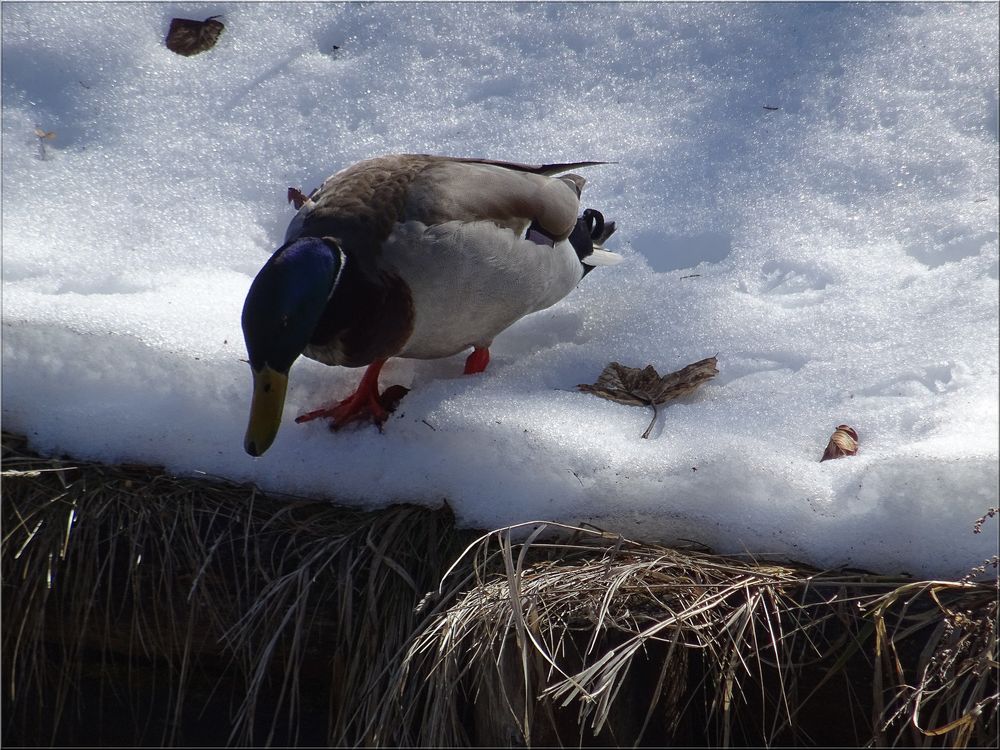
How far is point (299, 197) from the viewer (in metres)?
3.46

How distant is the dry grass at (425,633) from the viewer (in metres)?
2.01

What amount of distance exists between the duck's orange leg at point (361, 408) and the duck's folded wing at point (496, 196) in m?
0.49

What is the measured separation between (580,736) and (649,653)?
26 cm

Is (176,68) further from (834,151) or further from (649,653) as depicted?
(649,653)

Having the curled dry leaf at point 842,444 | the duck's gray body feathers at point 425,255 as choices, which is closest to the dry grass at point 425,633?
the curled dry leaf at point 842,444

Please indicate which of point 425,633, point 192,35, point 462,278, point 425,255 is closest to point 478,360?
point 462,278

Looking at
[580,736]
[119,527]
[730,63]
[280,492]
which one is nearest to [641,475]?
[580,736]

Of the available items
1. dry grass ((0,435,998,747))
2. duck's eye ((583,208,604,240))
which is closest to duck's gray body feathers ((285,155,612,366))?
duck's eye ((583,208,604,240))

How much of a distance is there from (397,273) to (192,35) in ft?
7.44

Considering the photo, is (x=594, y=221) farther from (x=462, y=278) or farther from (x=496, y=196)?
(x=462, y=278)

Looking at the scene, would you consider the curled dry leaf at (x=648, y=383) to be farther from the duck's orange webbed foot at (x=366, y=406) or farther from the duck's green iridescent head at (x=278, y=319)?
the duck's green iridescent head at (x=278, y=319)

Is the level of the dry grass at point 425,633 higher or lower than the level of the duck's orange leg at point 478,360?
lower

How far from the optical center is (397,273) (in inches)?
102

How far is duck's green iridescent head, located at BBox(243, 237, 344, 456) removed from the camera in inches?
90.8
